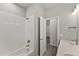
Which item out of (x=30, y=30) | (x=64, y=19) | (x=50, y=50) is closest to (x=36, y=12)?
(x=30, y=30)

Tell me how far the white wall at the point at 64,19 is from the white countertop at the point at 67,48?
0.08 metres

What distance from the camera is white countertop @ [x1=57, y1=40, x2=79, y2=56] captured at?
114cm

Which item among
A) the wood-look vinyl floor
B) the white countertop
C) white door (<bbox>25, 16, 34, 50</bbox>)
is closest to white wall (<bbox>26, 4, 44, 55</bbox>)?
white door (<bbox>25, 16, 34, 50</bbox>)

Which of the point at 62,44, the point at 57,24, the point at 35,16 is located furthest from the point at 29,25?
the point at 62,44

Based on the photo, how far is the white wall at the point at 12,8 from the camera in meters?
1.16

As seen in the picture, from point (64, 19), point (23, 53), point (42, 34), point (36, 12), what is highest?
point (36, 12)

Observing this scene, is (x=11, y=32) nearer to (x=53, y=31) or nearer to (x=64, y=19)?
(x=53, y=31)

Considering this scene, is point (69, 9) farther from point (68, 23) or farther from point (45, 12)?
point (45, 12)

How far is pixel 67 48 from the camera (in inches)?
49.9

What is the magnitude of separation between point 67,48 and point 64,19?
40 cm

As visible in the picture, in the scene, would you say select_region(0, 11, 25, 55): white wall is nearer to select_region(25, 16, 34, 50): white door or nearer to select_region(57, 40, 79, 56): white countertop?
select_region(25, 16, 34, 50): white door

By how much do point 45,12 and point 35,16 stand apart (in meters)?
0.15

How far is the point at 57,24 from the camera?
4.21 ft

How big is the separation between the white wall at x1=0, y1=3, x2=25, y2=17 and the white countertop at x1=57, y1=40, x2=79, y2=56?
679mm
